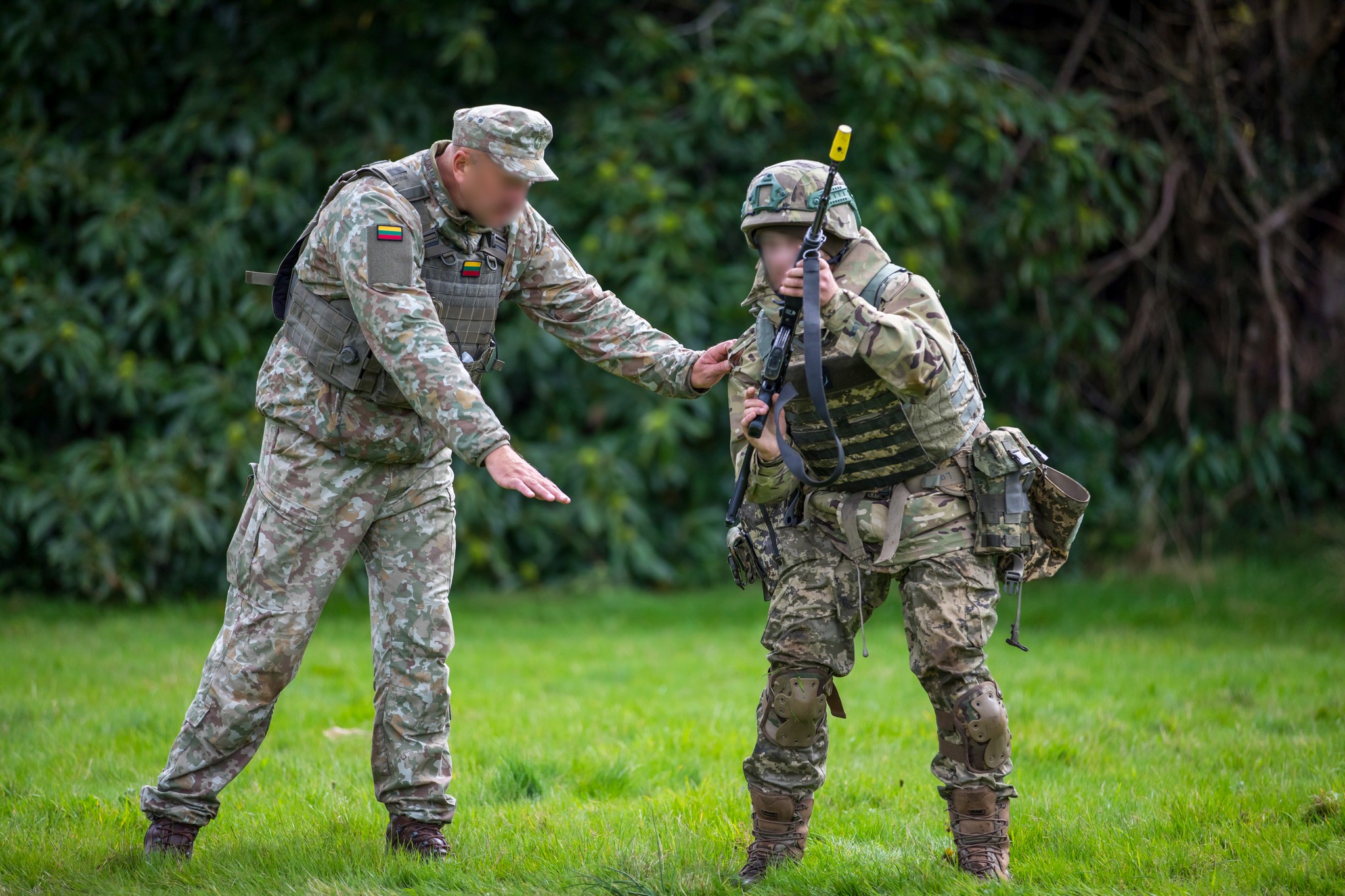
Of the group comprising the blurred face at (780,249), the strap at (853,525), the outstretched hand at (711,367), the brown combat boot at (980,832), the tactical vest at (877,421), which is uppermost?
the blurred face at (780,249)

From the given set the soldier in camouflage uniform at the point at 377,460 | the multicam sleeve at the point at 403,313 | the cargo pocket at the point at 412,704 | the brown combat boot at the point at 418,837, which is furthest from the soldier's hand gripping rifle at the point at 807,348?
the brown combat boot at the point at 418,837

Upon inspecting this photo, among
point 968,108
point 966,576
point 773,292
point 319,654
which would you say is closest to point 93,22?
point 319,654

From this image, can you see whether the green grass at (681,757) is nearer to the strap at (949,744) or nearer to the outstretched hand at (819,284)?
the strap at (949,744)

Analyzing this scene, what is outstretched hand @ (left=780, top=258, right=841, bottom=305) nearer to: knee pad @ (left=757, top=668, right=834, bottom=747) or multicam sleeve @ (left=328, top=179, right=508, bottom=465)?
multicam sleeve @ (left=328, top=179, right=508, bottom=465)

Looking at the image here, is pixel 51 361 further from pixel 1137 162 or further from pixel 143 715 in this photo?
pixel 1137 162

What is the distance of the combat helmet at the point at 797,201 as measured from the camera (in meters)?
3.70

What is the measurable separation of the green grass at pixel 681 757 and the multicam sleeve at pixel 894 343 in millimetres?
1502

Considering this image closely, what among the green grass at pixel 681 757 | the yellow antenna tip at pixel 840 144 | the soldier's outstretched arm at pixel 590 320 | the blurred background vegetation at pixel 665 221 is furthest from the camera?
the blurred background vegetation at pixel 665 221

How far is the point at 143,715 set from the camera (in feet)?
19.6

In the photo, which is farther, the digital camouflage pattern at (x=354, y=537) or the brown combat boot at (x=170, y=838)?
the brown combat boot at (x=170, y=838)

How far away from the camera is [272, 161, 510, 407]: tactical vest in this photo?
13.1 feet

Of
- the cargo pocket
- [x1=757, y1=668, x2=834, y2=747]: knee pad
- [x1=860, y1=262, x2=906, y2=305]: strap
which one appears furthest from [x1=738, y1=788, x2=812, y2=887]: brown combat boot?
[x1=860, y1=262, x2=906, y2=305]: strap

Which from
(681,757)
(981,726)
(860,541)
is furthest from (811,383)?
(681,757)

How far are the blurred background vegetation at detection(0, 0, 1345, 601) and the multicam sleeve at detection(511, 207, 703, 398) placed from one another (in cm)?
440
